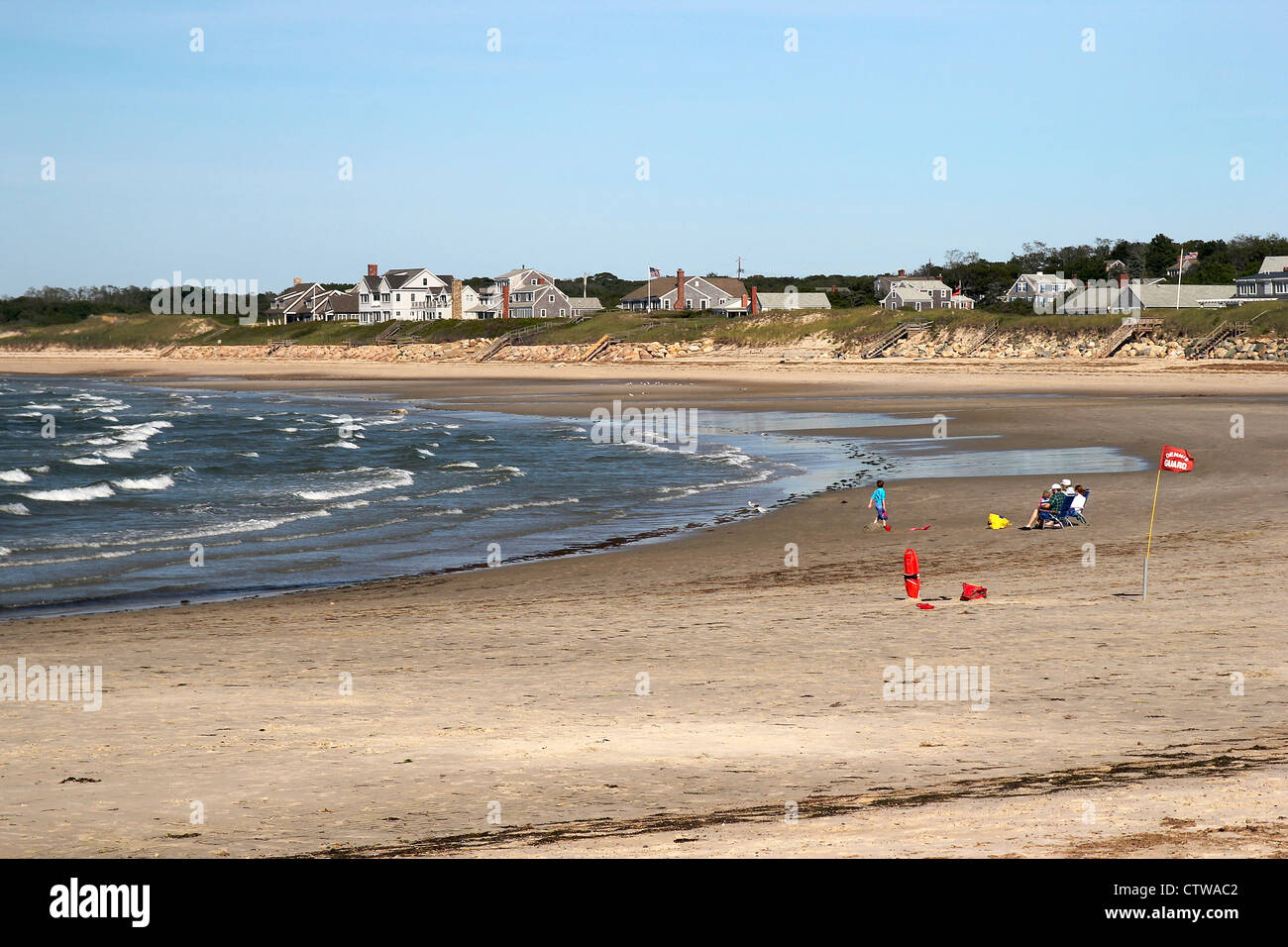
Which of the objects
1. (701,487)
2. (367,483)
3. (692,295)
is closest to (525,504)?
(701,487)

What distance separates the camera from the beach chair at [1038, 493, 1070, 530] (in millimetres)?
20047

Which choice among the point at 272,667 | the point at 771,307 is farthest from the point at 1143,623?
the point at 771,307

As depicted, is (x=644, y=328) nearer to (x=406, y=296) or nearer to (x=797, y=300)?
(x=797, y=300)

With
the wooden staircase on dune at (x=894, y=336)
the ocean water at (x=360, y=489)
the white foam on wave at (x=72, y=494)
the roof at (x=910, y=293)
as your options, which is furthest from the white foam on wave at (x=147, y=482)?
the roof at (x=910, y=293)

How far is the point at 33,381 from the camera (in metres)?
99.3

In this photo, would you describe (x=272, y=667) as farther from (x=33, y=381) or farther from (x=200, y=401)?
(x=33, y=381)

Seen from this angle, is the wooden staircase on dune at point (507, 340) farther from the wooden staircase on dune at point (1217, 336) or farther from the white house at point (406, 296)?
the wooden staircase on dune at point (1217, 336)

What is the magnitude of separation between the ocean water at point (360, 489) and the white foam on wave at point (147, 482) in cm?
12

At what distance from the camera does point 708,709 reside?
1011 centimetres

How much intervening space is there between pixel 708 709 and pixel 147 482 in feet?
81.4

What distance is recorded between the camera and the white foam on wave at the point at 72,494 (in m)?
27.8

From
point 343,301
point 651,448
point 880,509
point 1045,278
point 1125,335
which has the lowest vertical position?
point 880,509

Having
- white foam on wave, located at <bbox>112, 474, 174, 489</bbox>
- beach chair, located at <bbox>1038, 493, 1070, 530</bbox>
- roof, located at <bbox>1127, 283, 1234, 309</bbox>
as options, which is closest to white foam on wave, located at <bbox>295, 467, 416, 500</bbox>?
white foam on wave, located at <bbox>112, 474, 174, 489</bbox>
